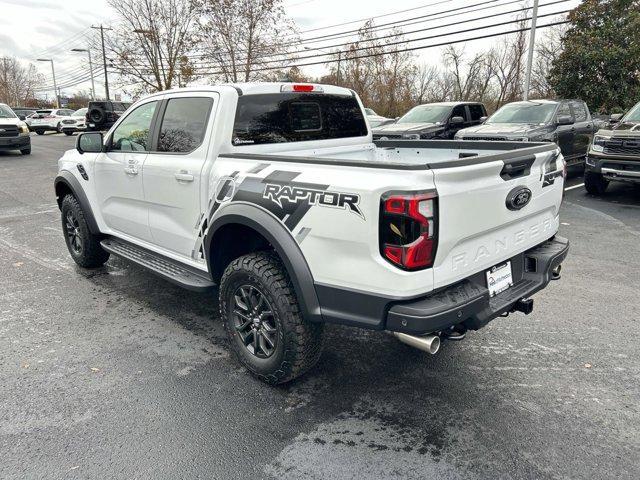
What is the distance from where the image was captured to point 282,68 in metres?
27.7

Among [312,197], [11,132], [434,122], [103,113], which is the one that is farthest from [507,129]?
[103,113]

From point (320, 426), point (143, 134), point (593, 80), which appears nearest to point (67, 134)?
point (593, 80)

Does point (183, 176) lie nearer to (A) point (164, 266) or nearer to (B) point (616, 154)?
(A) point (164, 266)

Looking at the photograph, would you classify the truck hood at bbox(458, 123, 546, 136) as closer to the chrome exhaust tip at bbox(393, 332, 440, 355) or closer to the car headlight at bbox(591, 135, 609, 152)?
the car headlight at bbox(591, 135, 609, 152)

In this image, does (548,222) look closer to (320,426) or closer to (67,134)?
(320,426)

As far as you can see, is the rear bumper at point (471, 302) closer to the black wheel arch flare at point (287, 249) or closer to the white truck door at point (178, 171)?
the black wheel arch flare at point (287, 249)

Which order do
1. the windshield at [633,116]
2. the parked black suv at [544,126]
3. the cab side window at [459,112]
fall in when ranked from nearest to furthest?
the windshield at [633,116] → the parked black suv at [544,126] → the cab side window at [459,112]

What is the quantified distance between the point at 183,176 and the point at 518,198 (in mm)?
2235

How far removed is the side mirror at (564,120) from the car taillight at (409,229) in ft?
28.2

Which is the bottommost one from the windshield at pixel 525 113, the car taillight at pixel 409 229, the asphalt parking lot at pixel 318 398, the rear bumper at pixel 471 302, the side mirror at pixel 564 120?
the asphalt parking lot at pixel 318 398

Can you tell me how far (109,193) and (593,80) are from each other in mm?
18737

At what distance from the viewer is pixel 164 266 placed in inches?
154

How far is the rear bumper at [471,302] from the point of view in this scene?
7.80 ft

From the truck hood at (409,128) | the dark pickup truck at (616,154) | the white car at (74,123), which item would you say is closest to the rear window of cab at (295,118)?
the dark pickup truck at (616,154)
